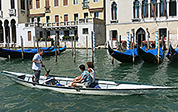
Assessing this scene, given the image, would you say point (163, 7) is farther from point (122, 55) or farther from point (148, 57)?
point (122, 55)

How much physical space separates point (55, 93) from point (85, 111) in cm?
157

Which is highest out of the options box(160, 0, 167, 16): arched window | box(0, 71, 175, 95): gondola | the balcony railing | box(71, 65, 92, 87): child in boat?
box(160, 0, 167, 16): arched window

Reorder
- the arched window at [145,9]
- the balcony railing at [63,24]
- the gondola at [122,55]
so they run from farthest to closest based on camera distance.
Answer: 1. the balcony railing at [63,24]
2. the arched window at [145,9]
3. the gondola at [122,55]

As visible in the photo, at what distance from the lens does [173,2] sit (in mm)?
19453

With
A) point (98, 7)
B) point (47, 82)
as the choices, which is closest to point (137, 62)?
point (47, 82)

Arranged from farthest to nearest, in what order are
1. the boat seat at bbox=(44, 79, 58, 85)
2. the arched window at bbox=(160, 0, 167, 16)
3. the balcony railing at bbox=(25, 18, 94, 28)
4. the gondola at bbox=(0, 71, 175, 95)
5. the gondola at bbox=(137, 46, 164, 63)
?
the balcony railing at bbox=(25, 18, 94, 28)
the arched window at bbox=(160, 0, 167, 16)
the gondola at bbox=(137, 46, 164, 63)
the boat seat at bbox=(44, 79, 58, 85)
the gondola at bbox=(0, 71, 175, 95)

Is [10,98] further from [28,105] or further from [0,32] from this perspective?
[0,32]

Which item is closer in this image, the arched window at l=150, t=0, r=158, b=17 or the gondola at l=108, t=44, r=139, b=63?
the gondola at l=108, t=44, r=139, b=63

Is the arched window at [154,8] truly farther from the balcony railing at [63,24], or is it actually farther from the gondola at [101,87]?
the gondola at [101,87]

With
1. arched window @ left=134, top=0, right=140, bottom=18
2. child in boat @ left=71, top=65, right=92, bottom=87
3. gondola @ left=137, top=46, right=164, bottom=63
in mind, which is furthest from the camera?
arched window @ left=134, top=0, right=140, bottom=18

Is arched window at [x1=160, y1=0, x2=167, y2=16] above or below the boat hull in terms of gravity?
above

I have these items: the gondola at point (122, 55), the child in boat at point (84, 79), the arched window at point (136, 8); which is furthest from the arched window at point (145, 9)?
the child in boat at point (84, 79)

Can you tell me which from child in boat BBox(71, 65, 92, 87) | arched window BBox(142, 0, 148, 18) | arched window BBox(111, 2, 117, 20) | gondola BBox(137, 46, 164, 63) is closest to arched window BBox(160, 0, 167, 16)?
arched window BBox(142, 0, 148, 18)

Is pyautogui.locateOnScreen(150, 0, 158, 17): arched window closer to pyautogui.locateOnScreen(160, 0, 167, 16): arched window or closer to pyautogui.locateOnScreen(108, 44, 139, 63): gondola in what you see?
pyautogui.locateOnScreen(160, 0, 167, 16): arched window
